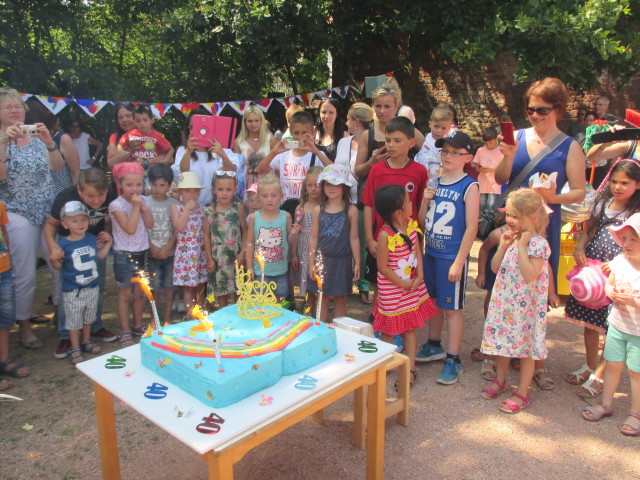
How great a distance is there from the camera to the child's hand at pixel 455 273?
Result: 3.29 m

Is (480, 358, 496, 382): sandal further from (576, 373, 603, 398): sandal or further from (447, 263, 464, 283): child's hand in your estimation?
(447, 263, 464, 283): child's hand

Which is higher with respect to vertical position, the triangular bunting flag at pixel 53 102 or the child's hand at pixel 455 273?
the triangular bunting flag at pixel 53 102

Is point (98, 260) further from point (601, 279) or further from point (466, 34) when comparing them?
point (466, 34)

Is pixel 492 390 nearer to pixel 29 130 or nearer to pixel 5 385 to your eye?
pixel 5 385

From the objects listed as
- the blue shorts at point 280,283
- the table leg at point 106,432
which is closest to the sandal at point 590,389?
the blue shorts at point 280,283

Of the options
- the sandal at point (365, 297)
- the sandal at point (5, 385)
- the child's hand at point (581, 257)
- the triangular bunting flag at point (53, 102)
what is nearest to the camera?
the child's hand at point (581, 257)

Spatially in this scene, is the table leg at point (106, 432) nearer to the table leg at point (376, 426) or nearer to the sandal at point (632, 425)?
the table leg at point (376, 426)

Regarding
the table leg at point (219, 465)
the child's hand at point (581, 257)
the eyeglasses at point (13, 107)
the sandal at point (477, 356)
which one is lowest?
the sandal at point (477, 356)

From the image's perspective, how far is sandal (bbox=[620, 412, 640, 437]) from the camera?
2.86 metres

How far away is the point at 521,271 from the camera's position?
3.02 m

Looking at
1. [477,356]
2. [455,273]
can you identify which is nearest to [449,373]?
[477,356]

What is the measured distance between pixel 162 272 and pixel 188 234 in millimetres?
440

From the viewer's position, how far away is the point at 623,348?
9.58ft

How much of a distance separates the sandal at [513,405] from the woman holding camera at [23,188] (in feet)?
11.9
